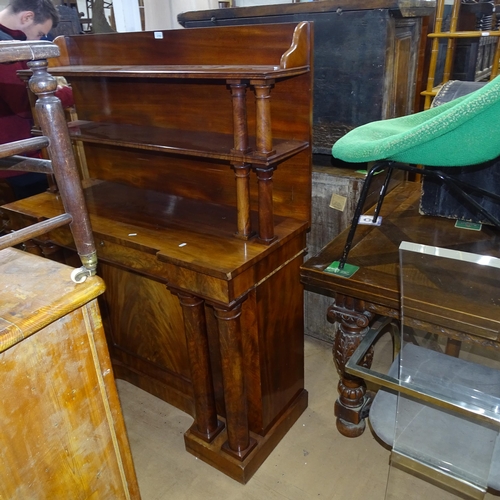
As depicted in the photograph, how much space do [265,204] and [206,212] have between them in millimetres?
363

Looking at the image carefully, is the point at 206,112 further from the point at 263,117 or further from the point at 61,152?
the point at 61,152

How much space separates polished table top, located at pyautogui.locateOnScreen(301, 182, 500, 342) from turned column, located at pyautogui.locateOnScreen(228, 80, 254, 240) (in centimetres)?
23

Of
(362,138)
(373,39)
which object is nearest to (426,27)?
(373,39)

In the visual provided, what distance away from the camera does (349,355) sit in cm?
150

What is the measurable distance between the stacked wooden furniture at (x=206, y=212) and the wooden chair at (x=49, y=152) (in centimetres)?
49

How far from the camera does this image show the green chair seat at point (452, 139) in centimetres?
97

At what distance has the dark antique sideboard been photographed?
67.1 inches

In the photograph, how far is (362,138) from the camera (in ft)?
4.55

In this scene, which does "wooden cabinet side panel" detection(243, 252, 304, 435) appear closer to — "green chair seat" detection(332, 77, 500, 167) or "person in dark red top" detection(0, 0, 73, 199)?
"green chair seat" detection(332, 77, 500, 167)

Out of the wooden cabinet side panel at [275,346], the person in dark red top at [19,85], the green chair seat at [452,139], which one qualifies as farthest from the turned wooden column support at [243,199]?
the person in dark red top at [19,85]

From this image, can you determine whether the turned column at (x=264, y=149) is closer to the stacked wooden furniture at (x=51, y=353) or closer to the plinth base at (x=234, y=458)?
the stacked wooden furniture at (x=51, y=353)

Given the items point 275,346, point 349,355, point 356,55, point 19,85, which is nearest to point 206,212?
point 275,346

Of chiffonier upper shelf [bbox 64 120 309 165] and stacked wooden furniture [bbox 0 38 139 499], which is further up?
chiffonier upper shelf [bbox 64 120 309 165]

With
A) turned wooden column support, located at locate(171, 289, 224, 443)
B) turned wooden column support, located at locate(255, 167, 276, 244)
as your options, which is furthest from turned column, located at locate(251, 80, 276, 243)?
turned wooden column support, located at locate(171, 289, 224, 443)
